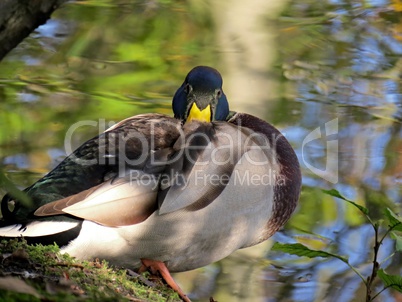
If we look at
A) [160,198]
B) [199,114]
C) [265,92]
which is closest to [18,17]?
[160,198]

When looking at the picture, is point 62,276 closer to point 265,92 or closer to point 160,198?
point 160,198

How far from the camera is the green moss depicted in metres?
2.29

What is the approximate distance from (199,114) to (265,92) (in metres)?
3.12

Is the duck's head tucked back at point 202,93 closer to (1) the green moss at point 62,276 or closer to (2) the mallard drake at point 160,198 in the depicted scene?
(2) the mallard drake at point 160,198

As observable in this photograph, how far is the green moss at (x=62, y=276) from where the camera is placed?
7.53 ft

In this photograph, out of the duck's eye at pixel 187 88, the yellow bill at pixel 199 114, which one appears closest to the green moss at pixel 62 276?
the yellow bill at pixel 199 114

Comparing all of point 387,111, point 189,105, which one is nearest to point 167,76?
point 387,111

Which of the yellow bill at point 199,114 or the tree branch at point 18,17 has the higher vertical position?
the tree branch at point 18,17

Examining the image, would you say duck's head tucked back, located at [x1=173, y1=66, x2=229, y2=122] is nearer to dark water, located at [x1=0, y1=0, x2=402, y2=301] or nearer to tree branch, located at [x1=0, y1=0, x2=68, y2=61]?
dark water, located at [x1=0, y1=0, x2=402, y2=301]

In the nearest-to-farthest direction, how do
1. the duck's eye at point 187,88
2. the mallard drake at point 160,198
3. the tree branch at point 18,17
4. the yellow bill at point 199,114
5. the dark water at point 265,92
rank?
the tree branch at point 18,17
the mallard drake at point 160,198
the yellow bill at point 199,114
the duck's eye at point 187,88
the dark water at point 265,92

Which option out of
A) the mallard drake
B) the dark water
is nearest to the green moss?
the mallard drake

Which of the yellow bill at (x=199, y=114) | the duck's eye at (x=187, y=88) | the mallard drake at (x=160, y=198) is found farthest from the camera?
the duck's eye at (x=187, y=88)

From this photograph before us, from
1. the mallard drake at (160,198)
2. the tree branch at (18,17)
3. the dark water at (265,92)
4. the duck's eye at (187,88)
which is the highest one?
the tree branch at (18,17)

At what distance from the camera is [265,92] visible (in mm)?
7527
